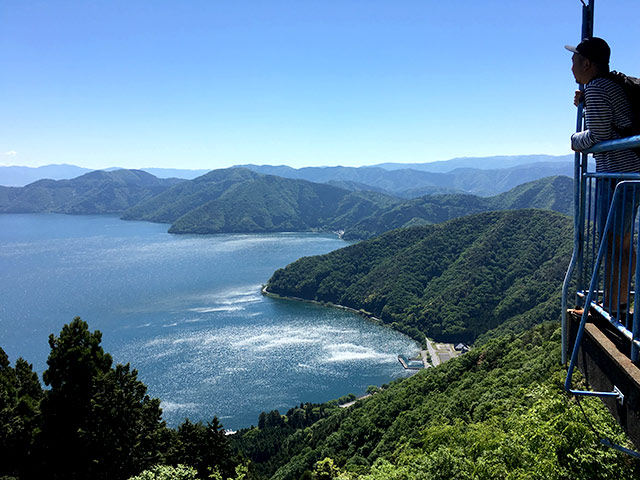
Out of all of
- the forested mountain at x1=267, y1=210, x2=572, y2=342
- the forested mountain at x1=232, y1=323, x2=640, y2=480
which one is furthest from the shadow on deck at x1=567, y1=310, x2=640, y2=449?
the forested mountain at x1=267, y1=210, x2=572, y2=342

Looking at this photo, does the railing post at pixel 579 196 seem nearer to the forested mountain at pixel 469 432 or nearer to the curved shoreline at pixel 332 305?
the forested mountain at pixel 469 432

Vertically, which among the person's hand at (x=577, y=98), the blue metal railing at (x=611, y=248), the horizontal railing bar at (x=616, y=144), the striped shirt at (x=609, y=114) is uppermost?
the person's hand at (x=577, y=98)

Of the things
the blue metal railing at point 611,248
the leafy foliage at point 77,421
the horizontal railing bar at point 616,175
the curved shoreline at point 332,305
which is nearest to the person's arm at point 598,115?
the blue metal railing at point 611,248

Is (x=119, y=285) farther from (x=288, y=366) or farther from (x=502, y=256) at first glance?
(x=502, y=256)

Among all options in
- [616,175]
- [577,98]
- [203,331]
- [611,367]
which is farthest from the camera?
[203,331]

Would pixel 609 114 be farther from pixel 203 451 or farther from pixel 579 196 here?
pixel 203 451

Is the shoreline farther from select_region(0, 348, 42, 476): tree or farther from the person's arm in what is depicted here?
the person's arm

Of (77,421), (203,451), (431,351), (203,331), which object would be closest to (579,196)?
(77,421)
